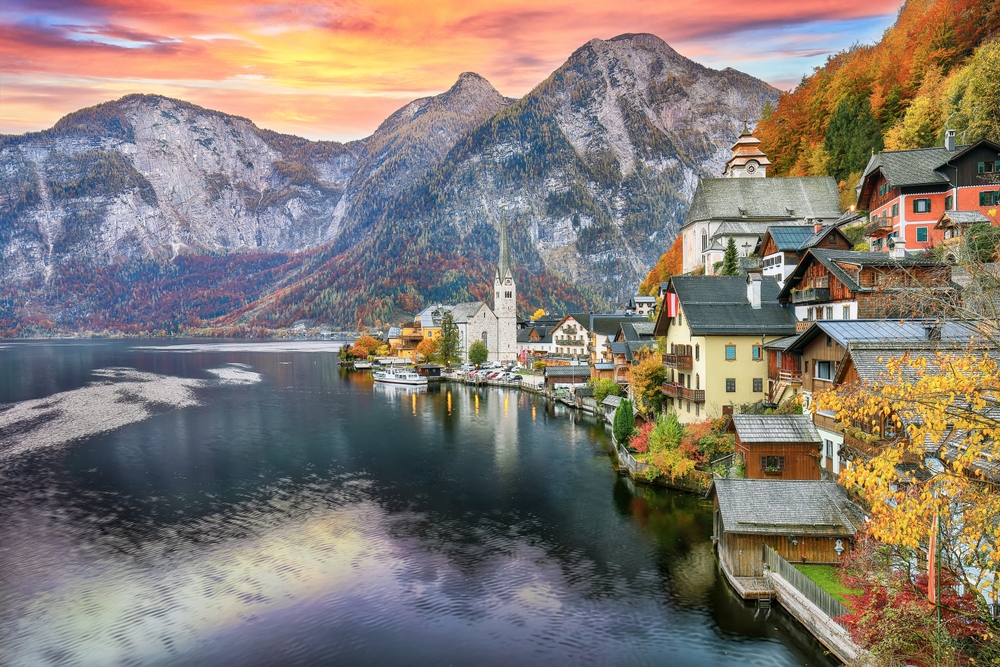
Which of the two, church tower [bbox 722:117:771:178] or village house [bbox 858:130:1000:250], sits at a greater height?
Result: church tower [bbox 722:117:771:178]

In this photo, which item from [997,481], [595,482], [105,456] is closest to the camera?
[997,481]

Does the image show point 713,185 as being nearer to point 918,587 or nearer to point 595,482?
point 595,482

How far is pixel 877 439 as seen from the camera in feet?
73.9

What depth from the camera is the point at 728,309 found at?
41.3 m

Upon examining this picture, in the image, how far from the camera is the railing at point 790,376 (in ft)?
112

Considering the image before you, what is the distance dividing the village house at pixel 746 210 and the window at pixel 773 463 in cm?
4662

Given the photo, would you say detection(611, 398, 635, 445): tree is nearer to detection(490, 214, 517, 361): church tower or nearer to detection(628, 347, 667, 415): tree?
detection(628, 347, 667, 415): tree

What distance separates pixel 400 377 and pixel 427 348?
1014 inches

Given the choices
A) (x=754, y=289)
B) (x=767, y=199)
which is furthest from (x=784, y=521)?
(x=767, y=199)

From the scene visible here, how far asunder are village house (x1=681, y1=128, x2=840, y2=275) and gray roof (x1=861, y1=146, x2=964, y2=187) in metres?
21.0

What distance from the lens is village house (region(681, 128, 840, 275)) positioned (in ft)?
245

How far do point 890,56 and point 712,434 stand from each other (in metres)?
63.9

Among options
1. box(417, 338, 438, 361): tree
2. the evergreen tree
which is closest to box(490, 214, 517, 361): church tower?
box(417, 338, 438, 361): tree

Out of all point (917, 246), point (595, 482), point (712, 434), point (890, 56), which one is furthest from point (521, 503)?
point (890, 56)
